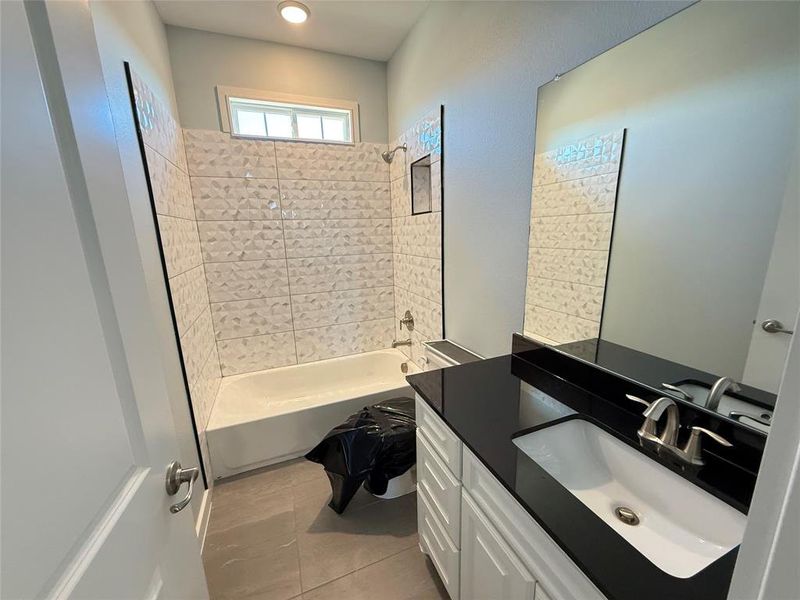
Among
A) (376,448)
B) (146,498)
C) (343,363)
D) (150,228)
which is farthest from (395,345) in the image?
(146,498)

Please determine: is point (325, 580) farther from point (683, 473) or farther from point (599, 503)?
point (683, 473)

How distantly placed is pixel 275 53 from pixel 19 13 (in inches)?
92.5

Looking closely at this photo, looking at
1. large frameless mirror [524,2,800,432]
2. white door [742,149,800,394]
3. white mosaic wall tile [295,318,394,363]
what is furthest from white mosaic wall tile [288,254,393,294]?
white door [742,149,800,394]

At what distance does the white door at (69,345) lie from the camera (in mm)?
361

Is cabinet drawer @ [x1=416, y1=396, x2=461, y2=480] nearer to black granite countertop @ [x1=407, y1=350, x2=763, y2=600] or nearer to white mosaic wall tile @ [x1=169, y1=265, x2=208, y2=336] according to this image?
black granite countertop @ [x1=407, y1=350, x2=763, y2=600]

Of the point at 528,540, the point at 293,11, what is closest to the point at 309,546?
the point at 528,540

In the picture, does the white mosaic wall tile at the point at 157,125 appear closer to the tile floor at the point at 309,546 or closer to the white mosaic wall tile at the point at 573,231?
the white mosaic wall tile at the point at 573,231

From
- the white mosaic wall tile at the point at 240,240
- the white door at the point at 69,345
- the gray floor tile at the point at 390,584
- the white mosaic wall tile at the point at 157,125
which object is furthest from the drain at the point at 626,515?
the white mosaic wall tile at the point at 240,240

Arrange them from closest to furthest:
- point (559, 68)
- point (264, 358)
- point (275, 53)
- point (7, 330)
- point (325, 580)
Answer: point (7, 330) < point (559, 68) < point (325, 580) < point (275, 53) < point (264, 358)

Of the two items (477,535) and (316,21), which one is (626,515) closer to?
(477,535)

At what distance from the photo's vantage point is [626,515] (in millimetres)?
808

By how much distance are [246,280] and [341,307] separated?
787mm

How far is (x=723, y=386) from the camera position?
2.61 ft

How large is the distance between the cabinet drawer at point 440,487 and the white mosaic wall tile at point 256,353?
1760 mm
